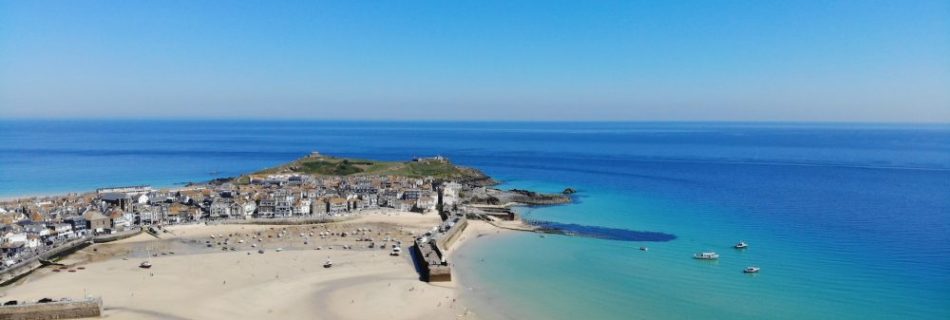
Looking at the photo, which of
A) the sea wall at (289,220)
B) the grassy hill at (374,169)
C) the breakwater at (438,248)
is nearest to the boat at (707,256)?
the breakwater at (438,248)

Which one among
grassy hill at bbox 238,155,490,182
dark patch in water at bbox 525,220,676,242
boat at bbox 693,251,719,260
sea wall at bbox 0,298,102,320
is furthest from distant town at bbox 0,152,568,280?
boat at bbox 693,251,719,260

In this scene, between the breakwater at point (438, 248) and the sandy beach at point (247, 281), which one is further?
the breakwater at point (438, 248)

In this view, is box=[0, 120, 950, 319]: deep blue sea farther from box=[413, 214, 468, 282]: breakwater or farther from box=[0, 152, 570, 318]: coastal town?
box=[0, 152, 570, 318]: coastal town

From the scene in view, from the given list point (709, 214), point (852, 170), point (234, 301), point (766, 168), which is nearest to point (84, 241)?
point (234, 301)

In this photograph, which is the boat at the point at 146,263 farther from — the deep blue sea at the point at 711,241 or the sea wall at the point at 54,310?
the deep blue sea at the point at 711,241

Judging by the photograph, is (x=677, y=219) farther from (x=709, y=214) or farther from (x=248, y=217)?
(x=248, y=217)
